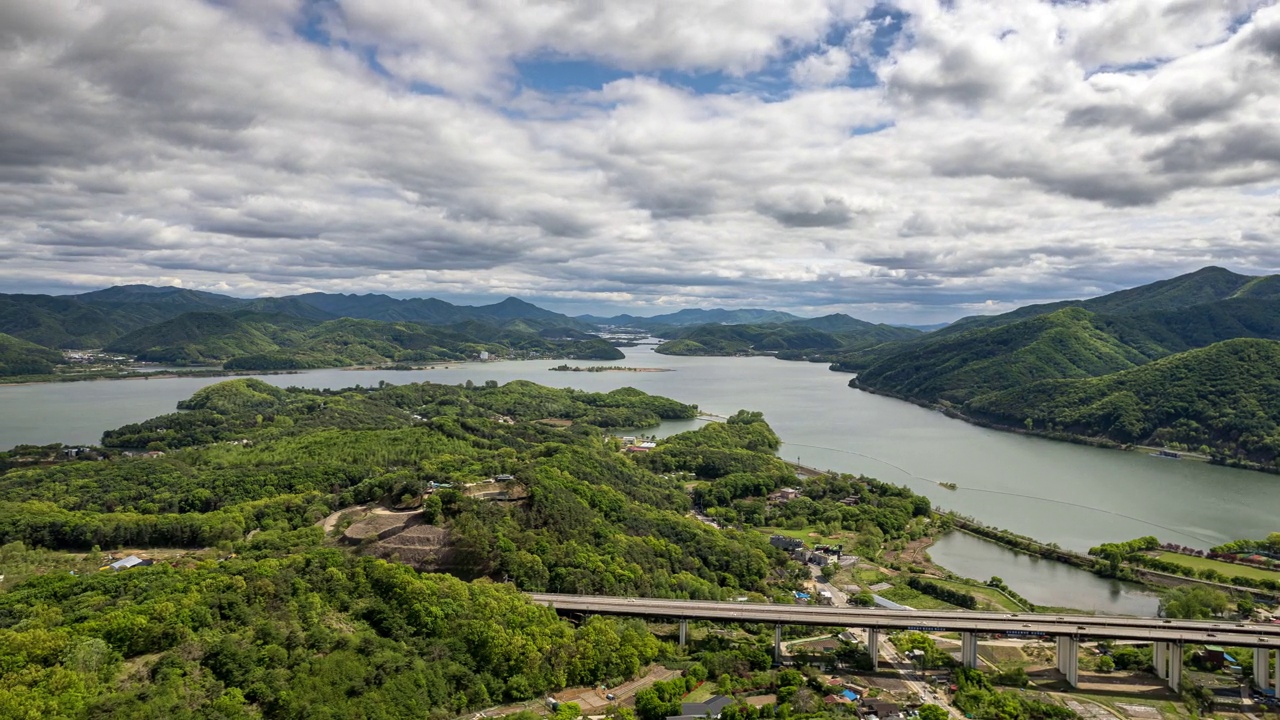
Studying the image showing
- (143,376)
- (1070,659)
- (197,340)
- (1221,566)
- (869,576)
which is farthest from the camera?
(197,340)

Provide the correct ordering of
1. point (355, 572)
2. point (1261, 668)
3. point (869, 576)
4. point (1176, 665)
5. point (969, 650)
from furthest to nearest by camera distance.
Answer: point (869, 576) → point (355, 572) → point (969, 650) → point (1261, 668) → point (1176, 665)

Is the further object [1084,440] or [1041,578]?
[1084,440]

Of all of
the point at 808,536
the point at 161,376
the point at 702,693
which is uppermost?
the point at 161,376

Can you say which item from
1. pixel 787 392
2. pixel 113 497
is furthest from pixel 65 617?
pixel 787 392

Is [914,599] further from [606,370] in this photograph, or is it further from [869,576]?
[606,370]

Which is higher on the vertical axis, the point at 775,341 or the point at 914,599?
the point at 775,341

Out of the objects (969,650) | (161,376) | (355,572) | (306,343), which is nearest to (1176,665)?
(969,650)

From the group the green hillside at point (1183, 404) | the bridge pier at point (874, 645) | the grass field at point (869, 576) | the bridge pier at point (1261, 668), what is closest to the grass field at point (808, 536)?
the grass field at point (869, 576)
